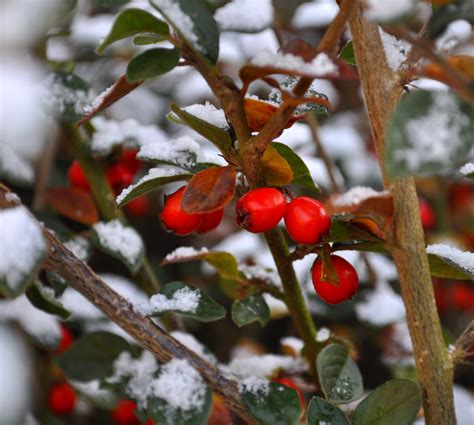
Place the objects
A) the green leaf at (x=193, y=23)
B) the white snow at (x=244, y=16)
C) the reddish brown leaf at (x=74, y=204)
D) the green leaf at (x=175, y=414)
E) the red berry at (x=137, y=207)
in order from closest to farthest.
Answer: the green leaf at (x=193, y=23) → the green leaf at (x=175, y=414) → the white snow at (x=244, y=16) → the reddish brown leaf at (x=74, y=204) → the red berry at (x=137, y=207)

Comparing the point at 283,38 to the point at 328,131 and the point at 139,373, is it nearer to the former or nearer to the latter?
the point at 328,131

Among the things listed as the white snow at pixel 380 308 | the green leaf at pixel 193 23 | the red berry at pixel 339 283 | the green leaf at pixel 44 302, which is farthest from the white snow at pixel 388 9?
the white snow at pixel 380 308

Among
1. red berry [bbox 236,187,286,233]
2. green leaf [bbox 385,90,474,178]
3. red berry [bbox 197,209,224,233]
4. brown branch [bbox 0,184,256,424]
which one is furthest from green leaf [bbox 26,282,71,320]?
green leaf [bbox 385,90,474,178]

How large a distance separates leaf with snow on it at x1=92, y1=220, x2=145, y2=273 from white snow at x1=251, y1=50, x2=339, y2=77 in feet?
1.56

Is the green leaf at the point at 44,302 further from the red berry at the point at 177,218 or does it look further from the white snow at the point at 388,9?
the white snow at the point at 388,9

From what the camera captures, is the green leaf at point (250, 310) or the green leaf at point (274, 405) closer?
the green leaf at point (274, 405)

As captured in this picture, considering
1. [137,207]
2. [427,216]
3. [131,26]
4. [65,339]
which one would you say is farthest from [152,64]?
[427,216]

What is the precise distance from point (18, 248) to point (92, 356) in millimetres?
458

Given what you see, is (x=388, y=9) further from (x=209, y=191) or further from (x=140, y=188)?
(x=140, y=188)

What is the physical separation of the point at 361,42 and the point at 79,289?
1.34 ft

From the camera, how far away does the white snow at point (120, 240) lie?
1089 mm

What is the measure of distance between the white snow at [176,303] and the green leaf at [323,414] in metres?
0.17

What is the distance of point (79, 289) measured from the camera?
0.84m

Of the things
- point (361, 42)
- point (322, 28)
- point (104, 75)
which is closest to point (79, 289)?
point (361, 42)
